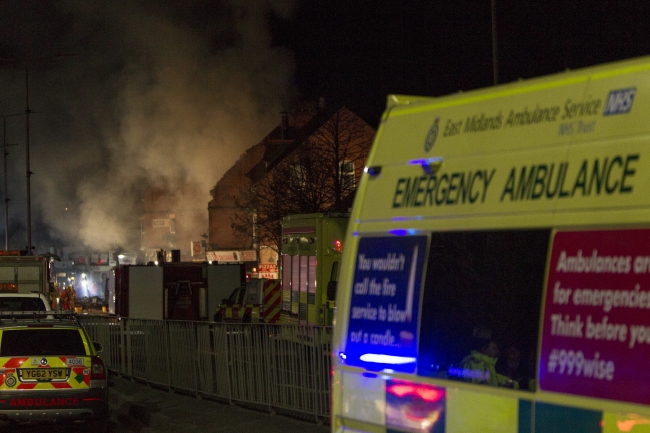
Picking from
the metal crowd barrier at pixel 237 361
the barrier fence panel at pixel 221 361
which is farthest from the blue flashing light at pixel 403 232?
the barrier fence panel at pixel 221 361

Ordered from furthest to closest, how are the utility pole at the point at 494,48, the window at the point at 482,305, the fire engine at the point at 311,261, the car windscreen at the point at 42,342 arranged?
the fire engine at the point at 311,261, the utility pole at the point at 494,48, the car windscreen at the point at 42,342, the window at the point at 482,305

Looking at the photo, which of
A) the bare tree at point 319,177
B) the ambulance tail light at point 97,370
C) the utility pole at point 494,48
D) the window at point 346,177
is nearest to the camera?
the ambulance tail light at point 97,370

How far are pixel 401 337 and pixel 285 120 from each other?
167 feet

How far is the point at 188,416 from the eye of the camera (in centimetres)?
1194

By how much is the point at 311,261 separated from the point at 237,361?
23.6 ft

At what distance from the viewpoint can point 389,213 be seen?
15.0ft

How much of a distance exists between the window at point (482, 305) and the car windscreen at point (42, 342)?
7826mm

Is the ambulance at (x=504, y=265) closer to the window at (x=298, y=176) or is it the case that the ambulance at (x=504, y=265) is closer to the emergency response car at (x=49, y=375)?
the emergency response car at (x=49, y=375)

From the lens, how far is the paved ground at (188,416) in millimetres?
10633

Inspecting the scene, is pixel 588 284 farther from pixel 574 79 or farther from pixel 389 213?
pixel 389 213

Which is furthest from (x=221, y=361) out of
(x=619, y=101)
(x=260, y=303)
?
(x=260, y=303)

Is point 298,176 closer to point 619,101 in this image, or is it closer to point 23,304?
point 23,304

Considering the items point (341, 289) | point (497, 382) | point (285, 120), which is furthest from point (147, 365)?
point (285, 120)

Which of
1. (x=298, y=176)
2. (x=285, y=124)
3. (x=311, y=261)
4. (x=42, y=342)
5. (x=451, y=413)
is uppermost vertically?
(x=285, y=124)
